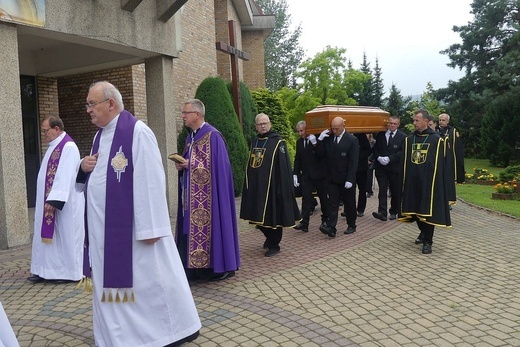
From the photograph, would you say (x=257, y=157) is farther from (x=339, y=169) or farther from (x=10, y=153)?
(x=10, y=153)

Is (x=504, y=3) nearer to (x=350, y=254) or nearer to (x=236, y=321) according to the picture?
(x=350, y=254)

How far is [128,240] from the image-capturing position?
12.4ft

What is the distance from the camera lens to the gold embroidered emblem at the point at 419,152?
747 cm

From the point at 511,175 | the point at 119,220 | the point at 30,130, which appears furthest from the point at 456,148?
the point at 30,130

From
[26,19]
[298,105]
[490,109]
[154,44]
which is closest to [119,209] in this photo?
[26,19]

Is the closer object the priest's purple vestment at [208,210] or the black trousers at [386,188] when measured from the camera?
the priest's purple vestment at [208,210]

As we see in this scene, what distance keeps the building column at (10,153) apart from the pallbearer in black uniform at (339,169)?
191 inches

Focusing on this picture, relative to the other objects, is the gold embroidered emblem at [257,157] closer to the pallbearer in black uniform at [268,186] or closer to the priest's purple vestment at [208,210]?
the pallbearer in black uniform at [268,186]

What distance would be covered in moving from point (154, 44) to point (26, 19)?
316cm

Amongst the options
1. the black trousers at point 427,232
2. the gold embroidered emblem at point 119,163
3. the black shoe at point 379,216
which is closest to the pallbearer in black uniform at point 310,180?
the black shoe at point 379,216

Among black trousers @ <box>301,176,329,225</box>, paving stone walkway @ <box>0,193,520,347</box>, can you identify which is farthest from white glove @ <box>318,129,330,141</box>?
paving stone walkway @ <box>0,193,520,347</box>

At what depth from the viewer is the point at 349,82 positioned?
3794cm

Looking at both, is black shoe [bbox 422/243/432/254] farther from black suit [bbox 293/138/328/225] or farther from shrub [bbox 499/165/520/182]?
shrub [bbox 499/165/520/182]

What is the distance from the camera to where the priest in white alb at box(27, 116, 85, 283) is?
20.6ft
